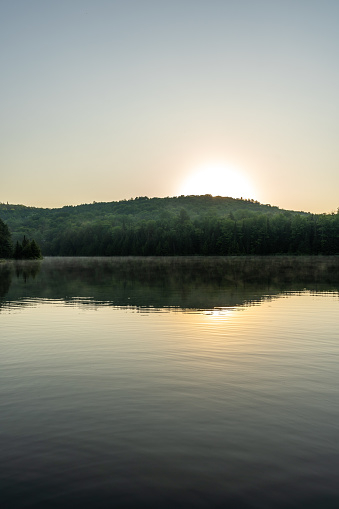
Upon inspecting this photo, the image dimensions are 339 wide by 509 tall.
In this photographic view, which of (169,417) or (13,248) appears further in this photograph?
(13,248)

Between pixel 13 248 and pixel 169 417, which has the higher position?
pixel 13 248

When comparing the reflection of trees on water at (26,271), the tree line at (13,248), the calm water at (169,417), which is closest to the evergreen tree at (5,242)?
the tree line at (13,248)

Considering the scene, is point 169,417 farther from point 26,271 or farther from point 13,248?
point 13,248

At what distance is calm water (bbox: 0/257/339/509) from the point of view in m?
7.89

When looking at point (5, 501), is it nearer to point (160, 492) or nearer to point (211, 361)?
point (160, 492)

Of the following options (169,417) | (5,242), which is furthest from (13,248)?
(169,417)

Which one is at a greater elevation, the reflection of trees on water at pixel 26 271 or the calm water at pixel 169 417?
the reflection of trees on water at pixel 26 271

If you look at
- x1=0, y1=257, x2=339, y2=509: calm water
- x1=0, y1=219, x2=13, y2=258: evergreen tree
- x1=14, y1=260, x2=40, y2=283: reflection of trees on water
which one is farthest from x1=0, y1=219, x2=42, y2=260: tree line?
x1=0, y1=257, x2=339, y2=509: calm water

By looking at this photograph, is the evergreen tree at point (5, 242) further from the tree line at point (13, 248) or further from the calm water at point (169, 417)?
the calm water at point (169, 417)

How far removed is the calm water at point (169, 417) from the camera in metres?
7.89

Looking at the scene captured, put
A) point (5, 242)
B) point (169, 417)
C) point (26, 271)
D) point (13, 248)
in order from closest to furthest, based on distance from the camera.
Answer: point (169, 417) < point (26, 271) < point (5, 242) < point (13, 248)

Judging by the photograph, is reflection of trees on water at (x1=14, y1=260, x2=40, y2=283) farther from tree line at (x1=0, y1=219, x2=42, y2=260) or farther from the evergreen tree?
tree line at (x1=0, y1=219, x2=42, y2=260)

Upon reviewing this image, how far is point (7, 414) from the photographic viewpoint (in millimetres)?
11539

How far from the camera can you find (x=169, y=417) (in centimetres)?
1130
